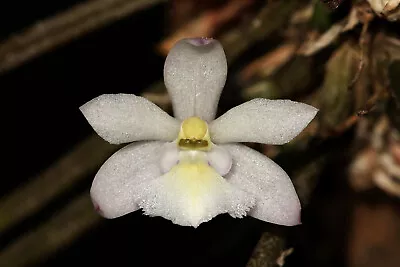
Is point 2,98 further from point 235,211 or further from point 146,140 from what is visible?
point 235,211

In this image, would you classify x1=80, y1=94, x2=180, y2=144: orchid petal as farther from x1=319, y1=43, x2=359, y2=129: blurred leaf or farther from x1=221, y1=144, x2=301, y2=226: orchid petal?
x1=319, y1=43, x2=359, y2=129: blurred leaf

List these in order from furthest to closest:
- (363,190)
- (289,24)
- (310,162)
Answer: (363,190), (289,24), (310,162)

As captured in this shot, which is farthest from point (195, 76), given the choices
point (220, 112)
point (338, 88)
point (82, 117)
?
point (82, 117)

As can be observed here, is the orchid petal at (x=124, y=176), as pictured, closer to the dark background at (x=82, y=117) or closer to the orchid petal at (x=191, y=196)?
the orchid petal at (x=191, y=196)

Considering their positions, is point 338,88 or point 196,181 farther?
point 338,88

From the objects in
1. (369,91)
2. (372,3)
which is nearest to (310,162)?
(369,91)

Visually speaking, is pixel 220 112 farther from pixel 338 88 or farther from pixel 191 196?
pixel 191 196
